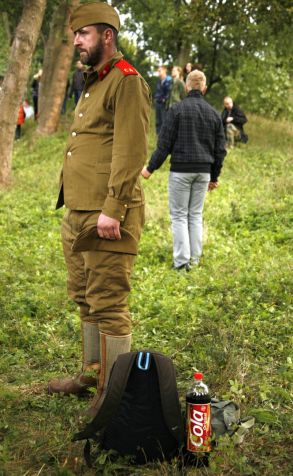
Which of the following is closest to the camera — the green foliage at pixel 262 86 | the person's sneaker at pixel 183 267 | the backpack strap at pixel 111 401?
the backpack strap at pixel 111 401

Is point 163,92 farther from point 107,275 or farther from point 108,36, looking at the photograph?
point 107,275

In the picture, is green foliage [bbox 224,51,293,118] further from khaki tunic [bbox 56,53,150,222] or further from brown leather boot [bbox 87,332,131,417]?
brown leather boot [bbox 87,332,131,417]

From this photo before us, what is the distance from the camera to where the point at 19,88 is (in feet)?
44.6

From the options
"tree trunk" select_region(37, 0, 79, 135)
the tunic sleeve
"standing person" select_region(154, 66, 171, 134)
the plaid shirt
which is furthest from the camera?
"tree trunk" select_region(37, 0, 79, 135)

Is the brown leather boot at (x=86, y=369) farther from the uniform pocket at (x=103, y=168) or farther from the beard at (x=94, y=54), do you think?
the beard at (x=94, y=54)

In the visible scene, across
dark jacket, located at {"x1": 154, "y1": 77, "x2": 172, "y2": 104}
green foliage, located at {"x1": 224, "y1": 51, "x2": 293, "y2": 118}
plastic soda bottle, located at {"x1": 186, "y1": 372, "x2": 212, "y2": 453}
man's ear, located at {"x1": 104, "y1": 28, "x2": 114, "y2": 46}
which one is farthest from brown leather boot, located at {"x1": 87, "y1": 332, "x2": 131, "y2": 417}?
green foliage, located at {"x1": 224, "y1": 51, "x2": 293, "y2": 118}

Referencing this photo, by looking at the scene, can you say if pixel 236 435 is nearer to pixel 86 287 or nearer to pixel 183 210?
pixel 86 287

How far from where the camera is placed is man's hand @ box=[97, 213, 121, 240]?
13.6 ft

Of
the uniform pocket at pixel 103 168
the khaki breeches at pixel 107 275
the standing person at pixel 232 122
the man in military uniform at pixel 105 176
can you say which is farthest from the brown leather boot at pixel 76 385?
the standing person at pixel 232 122

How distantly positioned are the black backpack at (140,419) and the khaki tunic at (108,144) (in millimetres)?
963

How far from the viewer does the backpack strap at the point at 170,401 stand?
380cm

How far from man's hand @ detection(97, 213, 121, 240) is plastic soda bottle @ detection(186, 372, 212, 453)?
951 millimetres

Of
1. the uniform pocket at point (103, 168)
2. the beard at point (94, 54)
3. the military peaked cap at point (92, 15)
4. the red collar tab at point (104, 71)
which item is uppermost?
the military peaked cap at point (92, 15)

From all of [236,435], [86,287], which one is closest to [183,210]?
[86,287]
